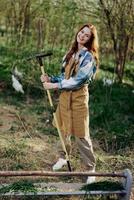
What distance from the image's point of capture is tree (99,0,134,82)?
9.93 metres

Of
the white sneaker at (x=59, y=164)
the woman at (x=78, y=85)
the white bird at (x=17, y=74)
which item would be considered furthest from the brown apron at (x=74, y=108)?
the white bird at (x=17, y=74)

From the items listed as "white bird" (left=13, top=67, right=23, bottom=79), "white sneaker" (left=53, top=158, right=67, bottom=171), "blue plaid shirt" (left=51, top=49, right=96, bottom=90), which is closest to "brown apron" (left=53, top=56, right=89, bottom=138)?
"blue plaid shirt" (left=51, top=49, right=96, bottom=90)

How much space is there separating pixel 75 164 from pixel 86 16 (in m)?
4.77

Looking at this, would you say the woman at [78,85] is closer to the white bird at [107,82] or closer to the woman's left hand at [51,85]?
the woman's left hand at [51,85]

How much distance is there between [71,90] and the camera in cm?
583

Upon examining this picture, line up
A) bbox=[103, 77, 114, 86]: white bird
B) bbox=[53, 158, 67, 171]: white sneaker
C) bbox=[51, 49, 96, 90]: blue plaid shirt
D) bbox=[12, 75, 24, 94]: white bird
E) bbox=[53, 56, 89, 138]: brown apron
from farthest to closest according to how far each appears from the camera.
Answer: bbox=[103, 77, 114, 86]: white bird
bbox=[12, 75, 24, 94]: white bird
bbox=[53, 158, 67, 171]: white sneaker
bbox=[53, 56, 89, 138]: brown apron
bbox=[51, 49, 96, 90]: blue plaid shirt

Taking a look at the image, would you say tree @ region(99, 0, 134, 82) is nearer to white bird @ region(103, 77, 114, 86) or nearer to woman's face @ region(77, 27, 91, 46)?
white bird @ region(103, 77, 114, 86)

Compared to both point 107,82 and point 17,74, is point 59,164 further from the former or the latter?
point 107,82

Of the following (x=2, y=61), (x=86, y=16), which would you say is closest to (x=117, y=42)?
(x=86, y=16)

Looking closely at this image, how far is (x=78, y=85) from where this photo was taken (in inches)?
223

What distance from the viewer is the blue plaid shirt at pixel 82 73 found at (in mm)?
5637

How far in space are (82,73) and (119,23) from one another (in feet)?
15.5

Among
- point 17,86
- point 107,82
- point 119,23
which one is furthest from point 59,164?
point 119,23

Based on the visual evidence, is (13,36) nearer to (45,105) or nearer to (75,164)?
(45,105)
